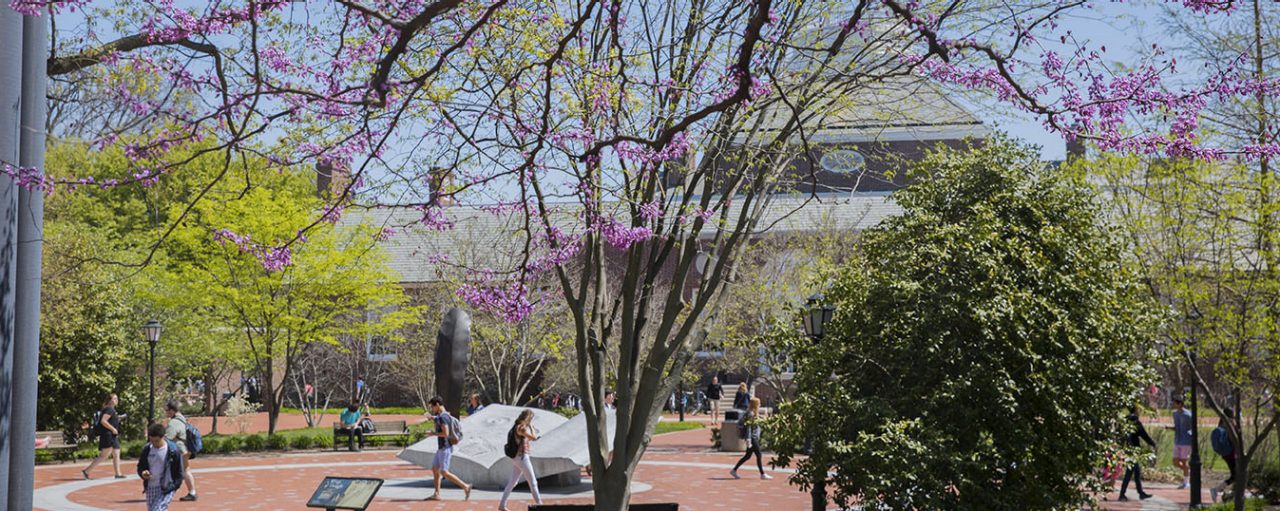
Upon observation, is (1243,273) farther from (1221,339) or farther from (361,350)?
(361,350)

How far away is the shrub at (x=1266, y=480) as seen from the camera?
1781 cm

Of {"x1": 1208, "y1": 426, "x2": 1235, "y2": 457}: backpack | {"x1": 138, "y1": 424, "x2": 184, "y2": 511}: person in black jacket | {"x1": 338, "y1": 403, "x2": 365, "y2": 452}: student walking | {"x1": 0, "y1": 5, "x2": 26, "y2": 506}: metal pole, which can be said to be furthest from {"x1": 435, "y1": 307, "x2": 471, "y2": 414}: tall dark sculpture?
{"x1": 0, "y1": 5, "x2": 26, "y2": 506}: metal pole

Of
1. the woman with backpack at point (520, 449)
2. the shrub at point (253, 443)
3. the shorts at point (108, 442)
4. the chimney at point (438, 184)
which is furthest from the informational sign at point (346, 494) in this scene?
the shrub at point (253, 443)

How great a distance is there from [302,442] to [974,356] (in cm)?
2243

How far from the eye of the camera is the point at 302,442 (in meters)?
30.5

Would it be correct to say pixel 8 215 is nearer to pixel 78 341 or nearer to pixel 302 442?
pixel 302 442

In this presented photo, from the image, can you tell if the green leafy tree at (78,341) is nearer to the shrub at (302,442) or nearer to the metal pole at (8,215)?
the shrub at (302,442)

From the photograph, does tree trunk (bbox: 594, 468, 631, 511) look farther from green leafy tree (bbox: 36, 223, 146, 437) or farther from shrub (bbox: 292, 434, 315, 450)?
green leafy tree (bbox: 36, 223, 146, 437)

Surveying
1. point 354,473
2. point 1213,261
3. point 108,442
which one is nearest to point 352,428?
point 354,473

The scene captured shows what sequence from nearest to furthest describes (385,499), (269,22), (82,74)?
1. (269,22)
2. (82,74)
3. (385,499)

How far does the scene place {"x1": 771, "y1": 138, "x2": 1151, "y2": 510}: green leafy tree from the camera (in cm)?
1118

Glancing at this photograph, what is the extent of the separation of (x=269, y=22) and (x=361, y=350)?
39.2m

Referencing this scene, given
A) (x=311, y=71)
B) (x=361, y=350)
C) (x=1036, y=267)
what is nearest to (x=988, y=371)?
(x=1036, y=267)

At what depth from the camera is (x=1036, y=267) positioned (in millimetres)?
11695
